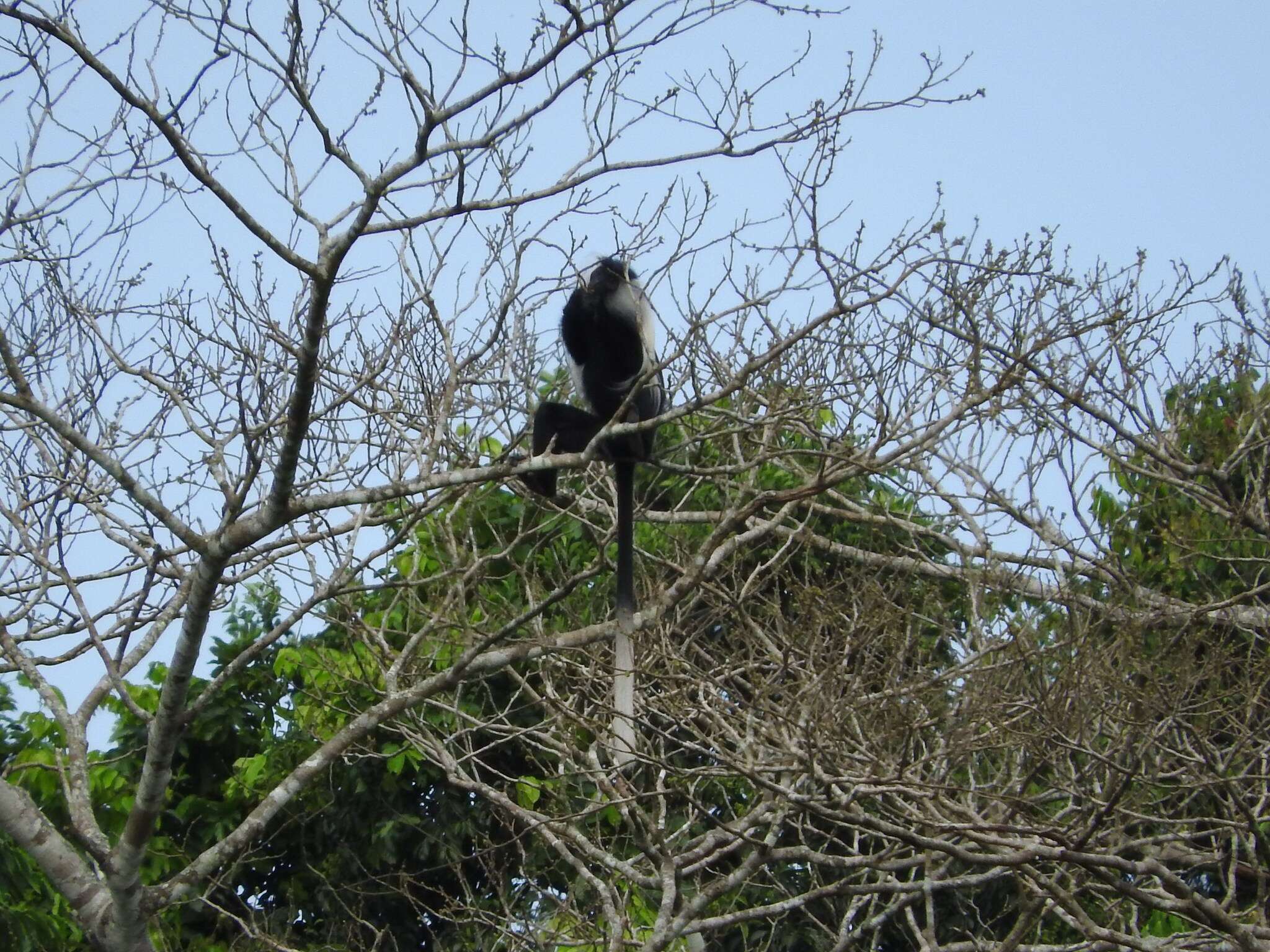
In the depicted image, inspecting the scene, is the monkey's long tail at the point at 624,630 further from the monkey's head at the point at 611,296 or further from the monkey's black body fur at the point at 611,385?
the monkey's head at the point at 611,296

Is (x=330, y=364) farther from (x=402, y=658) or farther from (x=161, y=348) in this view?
(x=402, y=658)

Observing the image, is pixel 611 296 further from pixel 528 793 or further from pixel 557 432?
pixel 528 793

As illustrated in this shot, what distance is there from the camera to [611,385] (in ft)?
21.4

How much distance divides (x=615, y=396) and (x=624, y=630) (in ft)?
4.92

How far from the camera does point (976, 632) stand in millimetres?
5543

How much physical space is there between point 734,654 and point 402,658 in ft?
4.58

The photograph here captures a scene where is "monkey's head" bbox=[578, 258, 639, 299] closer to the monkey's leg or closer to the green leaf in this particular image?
the monkey's leg

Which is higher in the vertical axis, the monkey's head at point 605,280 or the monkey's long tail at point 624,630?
the monkey's head at point 605,280

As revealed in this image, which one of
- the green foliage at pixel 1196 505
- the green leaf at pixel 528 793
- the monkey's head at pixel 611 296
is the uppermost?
the monkey's head at pixel 611 296

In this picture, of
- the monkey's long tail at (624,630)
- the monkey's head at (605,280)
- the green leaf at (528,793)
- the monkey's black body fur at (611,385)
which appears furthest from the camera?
the green leaf at (528,793)

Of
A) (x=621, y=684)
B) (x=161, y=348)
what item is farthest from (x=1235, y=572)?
(x=161, y=348)

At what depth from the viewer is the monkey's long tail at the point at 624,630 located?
4789 millimetres

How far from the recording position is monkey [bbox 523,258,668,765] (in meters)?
5.54

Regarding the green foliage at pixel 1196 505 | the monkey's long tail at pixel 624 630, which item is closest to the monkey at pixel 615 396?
the monkey's long tail at pixel 624 630
